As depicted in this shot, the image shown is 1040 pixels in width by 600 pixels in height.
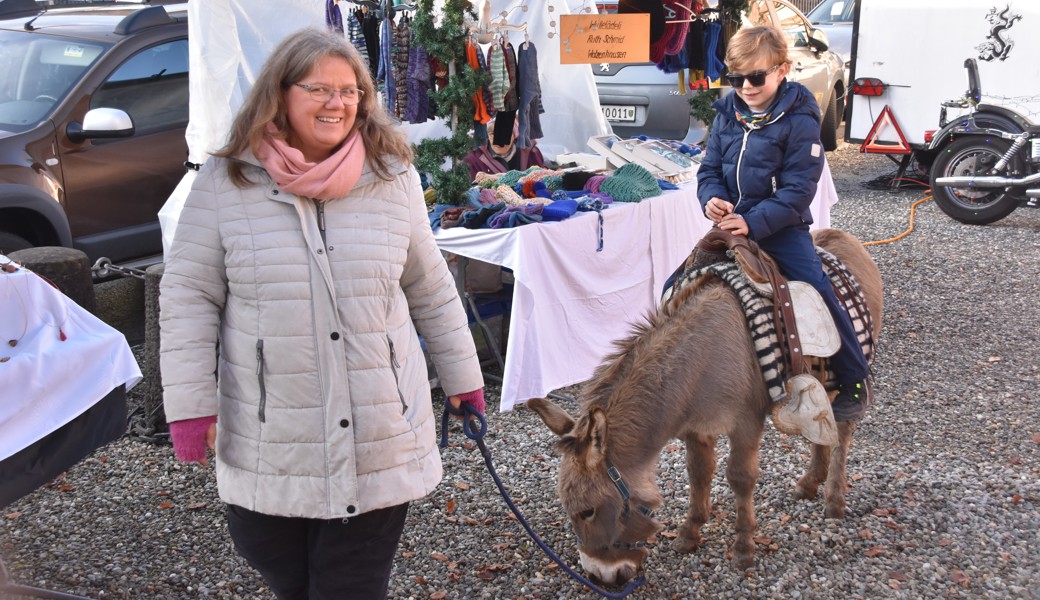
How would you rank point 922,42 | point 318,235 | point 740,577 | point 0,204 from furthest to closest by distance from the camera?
point 922,42 < point 0,204 < point 740,577 < point 318,235

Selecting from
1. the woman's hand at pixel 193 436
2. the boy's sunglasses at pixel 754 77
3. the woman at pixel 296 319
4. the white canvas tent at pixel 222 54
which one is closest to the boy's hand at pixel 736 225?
the boy's sunglasses at pixel 754 77

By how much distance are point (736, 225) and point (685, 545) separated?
4.35 ft

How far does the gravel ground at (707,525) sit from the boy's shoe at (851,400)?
0.51 meters

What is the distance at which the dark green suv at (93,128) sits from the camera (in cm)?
587

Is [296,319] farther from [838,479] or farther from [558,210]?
[558,210]

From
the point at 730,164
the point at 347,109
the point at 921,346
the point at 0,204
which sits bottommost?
the point at 921,346

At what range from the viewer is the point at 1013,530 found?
3830 millimetres

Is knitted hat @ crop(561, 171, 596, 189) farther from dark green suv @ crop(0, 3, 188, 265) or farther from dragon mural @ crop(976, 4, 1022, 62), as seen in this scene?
dragon mural @ crop(976, 4, 1022, 62)

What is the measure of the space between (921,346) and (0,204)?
6.04 meters

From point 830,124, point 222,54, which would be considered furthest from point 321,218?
point 830,124

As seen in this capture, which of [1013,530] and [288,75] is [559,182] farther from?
[288,75]

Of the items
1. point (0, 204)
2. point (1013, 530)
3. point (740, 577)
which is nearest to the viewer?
point (740, 577)

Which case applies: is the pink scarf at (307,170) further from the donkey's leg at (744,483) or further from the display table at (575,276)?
the display table at (575,276)

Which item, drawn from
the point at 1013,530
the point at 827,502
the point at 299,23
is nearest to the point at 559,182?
the point at 299,23
